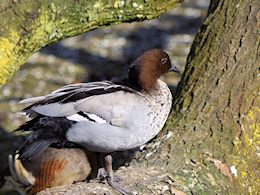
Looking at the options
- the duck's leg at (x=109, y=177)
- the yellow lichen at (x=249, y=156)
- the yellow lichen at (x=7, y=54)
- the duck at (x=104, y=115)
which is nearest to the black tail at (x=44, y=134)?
the duck at (x=104, y=115)

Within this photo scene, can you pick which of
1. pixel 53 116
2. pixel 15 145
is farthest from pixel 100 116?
pixel 15 145

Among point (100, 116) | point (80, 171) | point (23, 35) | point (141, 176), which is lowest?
point (80, 171)

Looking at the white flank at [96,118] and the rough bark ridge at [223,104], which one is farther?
the rough bark ridge at [223,104]

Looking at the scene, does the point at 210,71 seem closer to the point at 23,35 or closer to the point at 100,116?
→ the point at 100,116

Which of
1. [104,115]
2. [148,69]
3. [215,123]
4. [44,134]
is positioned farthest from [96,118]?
[215,123]

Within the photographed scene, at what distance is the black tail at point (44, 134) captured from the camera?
3.87m

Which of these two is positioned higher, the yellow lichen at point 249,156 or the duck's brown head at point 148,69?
the duck's brown head at point 148,69

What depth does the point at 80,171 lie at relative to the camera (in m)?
4.75

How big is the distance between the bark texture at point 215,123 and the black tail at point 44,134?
0.40 metres

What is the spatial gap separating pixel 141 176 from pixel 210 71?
0.99 m

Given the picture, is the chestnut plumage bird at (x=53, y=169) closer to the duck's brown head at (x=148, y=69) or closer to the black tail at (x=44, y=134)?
the black tail at (x=44, y=134)

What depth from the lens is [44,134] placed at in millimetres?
3906

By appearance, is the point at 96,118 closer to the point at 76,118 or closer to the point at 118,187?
the point at 76,118

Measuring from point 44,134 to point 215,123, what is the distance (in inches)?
38.7
